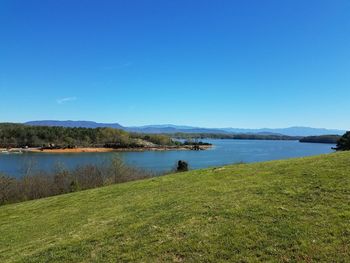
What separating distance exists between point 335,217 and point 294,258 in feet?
6.05

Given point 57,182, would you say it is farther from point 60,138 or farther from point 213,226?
point 60,138

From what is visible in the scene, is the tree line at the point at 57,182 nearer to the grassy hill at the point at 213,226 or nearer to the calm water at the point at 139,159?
the calm water at the point at 139,159

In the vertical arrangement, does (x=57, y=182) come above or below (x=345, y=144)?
below

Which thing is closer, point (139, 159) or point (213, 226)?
point (213, 226)

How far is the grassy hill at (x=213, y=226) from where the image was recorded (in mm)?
5660

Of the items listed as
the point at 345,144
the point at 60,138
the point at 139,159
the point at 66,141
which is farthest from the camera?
the point at 60,138

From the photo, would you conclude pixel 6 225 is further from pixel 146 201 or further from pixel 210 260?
pixel 210 260

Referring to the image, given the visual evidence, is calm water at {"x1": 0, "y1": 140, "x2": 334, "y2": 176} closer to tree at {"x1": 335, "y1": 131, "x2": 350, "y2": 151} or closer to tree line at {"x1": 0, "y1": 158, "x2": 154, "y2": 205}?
tree line at {"x1": 0, "y1": 158, "x2": 154, "y2": 205}

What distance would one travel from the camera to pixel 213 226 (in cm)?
687

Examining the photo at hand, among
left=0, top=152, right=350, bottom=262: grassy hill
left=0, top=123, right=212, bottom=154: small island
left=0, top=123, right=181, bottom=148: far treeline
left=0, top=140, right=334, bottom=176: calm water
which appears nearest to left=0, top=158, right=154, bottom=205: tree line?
left=0, top=140, right=334, bottom=176: calm water

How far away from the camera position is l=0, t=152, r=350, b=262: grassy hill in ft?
18.6

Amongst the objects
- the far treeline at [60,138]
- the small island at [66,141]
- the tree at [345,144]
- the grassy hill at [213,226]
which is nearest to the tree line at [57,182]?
the grassy hill at [213,226]

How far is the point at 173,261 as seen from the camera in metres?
5.53

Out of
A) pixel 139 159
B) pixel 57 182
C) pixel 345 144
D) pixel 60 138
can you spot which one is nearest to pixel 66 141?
pixel 60 138
